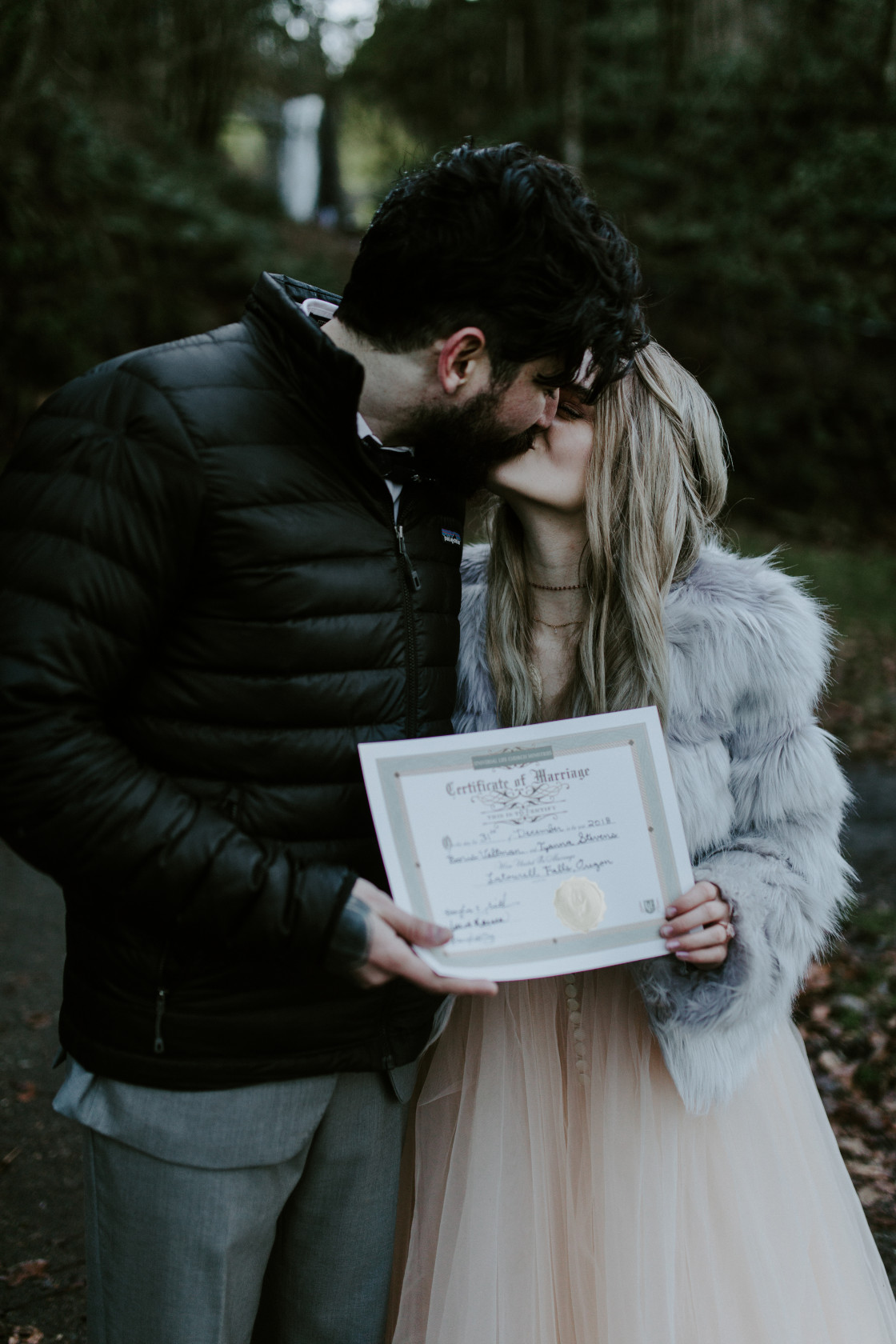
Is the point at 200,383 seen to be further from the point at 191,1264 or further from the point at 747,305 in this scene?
the point at 747,305

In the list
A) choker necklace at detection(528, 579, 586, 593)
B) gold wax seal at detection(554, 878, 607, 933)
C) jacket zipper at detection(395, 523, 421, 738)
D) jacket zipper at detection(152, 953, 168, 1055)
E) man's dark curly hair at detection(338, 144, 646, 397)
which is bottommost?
jacket zipper at detection(152, 953, 168, 1055)

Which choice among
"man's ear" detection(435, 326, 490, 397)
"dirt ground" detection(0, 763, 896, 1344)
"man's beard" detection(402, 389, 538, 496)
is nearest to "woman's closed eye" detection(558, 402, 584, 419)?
"man's beard" detection(402, 389, 538, 496)

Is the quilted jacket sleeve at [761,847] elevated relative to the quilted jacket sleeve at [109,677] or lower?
lower

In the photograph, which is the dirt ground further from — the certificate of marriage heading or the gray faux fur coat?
the certificate of marriage heading

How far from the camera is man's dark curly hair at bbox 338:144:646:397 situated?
1691 millimetres

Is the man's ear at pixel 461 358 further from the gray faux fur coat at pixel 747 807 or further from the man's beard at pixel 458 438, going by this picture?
the gray faux fur coat at pixel 747 807

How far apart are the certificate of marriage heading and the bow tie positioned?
1.58ft

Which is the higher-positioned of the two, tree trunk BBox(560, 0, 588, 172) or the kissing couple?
tree trunk BBox(560, 0, 588, 172)

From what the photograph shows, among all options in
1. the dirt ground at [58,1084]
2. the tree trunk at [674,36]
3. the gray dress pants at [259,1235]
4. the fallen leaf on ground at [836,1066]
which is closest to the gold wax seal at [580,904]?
the gray dress pants at [259,1235]

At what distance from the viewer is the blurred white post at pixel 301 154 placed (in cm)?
2411

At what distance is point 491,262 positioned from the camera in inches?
66.6

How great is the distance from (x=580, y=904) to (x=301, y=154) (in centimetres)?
2760

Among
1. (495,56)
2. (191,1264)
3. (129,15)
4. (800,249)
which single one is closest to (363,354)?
(191,1264)

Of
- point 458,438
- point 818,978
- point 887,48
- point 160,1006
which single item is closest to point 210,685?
point 160,1006
